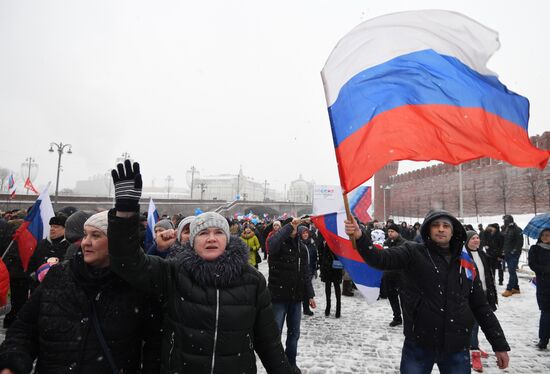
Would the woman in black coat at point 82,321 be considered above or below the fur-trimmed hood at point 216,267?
below

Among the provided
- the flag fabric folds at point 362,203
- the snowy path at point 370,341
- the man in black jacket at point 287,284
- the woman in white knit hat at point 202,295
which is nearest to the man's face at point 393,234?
the snowy path at point 370,341

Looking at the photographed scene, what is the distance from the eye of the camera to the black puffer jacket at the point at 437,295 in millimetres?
2436

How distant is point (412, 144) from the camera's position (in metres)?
2.64

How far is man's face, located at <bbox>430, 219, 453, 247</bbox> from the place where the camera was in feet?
8.48

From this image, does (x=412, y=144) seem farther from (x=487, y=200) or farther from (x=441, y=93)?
(x=487, y=200)

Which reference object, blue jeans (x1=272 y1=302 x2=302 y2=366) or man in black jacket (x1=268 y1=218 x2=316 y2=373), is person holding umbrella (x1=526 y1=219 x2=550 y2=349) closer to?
man in black jacket (x1=268 y1=218 x2=316 y2=373)

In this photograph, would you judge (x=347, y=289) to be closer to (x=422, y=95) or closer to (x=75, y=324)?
(x=422, y=95)

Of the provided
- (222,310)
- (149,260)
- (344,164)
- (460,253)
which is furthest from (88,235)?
(460,253)

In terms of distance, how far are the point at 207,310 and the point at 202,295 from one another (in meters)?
0.09

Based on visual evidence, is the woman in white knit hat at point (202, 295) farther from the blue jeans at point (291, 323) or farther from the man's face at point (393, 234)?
the man's face at point (393, 234)

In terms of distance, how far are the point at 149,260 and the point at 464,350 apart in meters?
2.46

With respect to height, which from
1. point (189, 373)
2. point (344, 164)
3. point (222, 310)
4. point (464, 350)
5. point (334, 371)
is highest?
point (344, 164)

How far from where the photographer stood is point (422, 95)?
8.86ft

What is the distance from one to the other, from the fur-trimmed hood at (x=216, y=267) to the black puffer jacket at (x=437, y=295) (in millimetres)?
1025
